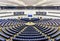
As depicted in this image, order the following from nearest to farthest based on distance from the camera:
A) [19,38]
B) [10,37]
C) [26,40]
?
[26,40] → [19,38] → [10,37]

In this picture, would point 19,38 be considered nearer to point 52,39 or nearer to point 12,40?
point 12,40

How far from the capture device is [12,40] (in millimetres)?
22516

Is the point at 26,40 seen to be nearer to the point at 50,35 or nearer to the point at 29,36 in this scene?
the point at 29,36

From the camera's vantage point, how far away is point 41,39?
2150cm

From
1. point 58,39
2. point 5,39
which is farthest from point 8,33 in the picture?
point 58,39

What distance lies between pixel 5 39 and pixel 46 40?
4744mm

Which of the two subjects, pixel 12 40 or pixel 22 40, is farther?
pixel 12 40

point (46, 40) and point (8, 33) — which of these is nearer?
point (46, 40)

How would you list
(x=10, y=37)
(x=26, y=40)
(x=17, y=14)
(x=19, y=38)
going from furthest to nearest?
(x=17, y=14), (x=10, y=37), (x=19, y=38), (x=26, y=40)

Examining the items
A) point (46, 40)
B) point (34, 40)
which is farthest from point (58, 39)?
point (34, 40)

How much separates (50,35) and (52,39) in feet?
4.54

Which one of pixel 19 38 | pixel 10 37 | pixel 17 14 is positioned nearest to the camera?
pixel 19 38

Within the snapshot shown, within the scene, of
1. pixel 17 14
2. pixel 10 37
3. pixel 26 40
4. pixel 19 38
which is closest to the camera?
pixel 26 40

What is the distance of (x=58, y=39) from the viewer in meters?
21.7
